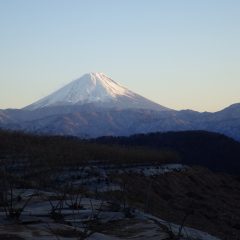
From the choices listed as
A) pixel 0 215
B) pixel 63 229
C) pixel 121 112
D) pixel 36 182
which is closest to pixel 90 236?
pixel 63 229

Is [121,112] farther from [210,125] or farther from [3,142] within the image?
[3,142]

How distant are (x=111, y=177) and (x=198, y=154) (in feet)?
90.4

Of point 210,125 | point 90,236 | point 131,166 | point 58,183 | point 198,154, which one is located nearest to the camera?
point 90,236

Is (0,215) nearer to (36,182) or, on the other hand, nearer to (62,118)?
(36,182)

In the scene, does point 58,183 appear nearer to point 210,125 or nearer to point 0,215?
point 0,215

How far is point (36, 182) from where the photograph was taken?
33.9ft

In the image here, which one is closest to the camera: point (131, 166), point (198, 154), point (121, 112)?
point (131, 166)

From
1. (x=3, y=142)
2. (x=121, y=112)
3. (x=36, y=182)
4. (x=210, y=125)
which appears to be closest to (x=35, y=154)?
(x=3, y=142)

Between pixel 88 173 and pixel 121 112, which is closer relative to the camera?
pixel 88 173

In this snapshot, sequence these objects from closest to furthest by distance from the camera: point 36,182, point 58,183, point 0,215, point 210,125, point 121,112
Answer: point 0,215, point 36,182, point 58,183, point 210,125, point 121,112

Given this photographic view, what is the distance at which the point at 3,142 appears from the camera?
15.4 meters

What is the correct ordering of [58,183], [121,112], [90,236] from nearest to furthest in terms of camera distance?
1. [90,236]
2. [58,183]
3. [121,112]

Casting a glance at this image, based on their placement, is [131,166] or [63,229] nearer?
[63,229]

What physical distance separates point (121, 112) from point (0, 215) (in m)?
153
